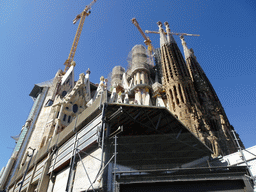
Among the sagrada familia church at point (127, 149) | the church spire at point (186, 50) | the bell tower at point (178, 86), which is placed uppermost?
the church spire at point (186, 50)

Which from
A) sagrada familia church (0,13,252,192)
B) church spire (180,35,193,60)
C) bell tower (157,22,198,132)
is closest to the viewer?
sagrada familia church (0,13,252,192)

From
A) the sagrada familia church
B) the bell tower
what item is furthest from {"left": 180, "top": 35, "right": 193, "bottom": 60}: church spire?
the sagrada familia church

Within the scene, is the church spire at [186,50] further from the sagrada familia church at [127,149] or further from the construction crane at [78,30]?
the construction crane at [78,30]

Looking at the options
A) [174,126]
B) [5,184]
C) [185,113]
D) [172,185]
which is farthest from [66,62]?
[172,185]

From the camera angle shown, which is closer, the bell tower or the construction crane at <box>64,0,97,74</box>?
the bell tower

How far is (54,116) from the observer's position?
28.4 metres

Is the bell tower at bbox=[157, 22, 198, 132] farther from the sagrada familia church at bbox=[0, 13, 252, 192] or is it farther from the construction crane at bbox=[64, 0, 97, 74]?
the construction crane at bbox=[64, 0, 97, 74]

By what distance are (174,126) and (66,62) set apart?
53.8m

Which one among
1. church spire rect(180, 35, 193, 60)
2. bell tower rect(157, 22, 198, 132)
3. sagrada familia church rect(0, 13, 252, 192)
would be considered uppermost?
church spire rect(180, 35, 193, 60)

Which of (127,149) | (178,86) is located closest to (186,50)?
(178,86)

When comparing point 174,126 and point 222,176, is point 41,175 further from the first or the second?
point 222,176

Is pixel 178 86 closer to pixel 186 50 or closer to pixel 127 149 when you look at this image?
pixel 127 149

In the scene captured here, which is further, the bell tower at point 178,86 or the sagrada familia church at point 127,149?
the bell tower at point 178,86

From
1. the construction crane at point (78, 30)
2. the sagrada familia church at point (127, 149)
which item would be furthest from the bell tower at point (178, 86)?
the construction crane at point (78, 30)
